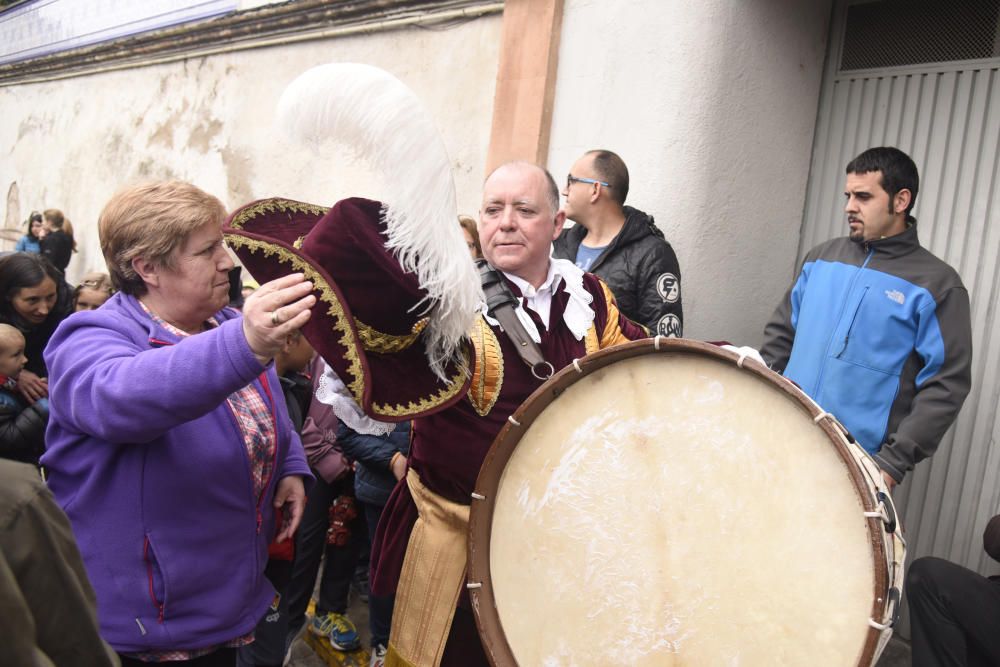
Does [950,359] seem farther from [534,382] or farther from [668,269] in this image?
[534,382]

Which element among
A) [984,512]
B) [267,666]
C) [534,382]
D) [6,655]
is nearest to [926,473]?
[984,512]

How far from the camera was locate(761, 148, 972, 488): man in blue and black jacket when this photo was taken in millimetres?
2824

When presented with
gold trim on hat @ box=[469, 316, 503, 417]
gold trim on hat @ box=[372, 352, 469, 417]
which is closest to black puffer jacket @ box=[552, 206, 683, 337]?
gold trim on hat @ box=[469, 316, 503, 417]

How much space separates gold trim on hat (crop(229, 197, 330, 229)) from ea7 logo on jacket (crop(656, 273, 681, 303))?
191cm

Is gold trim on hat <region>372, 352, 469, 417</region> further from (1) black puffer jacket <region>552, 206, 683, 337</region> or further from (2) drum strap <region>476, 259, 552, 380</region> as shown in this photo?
(1) black puffer jacket <region>552, 206, 683, 337</region>

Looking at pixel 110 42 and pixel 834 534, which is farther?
pixel 110 42

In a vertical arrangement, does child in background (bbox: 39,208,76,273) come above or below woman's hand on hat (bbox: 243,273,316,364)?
below

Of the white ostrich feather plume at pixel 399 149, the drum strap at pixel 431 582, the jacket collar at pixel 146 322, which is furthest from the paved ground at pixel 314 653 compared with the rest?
the white ostrich feather plume at pixel 399 149

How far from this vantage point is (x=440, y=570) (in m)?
2.08

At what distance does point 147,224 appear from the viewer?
1.82 meters

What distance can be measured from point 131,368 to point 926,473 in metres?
3.26

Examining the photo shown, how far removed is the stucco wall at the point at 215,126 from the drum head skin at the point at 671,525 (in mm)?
743

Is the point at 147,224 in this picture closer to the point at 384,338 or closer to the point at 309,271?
the point at 309,271

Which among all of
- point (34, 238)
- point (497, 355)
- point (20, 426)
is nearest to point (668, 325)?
point (497, 355)
